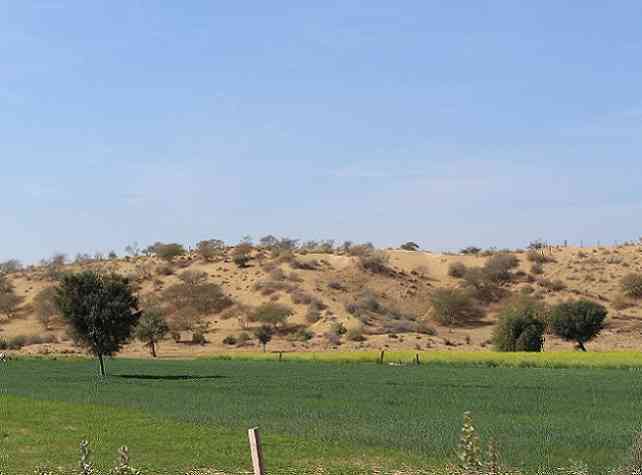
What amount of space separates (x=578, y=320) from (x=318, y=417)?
58.0 metres

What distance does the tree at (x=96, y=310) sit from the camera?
2566 inches

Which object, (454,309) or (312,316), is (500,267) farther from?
(312,316)

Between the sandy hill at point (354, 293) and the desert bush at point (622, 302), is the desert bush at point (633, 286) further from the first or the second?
the sandy hill at point (354, 293)

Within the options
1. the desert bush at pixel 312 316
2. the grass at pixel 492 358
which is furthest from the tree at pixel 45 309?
the grass at pixel 492 358

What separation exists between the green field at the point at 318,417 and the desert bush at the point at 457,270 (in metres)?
74.6

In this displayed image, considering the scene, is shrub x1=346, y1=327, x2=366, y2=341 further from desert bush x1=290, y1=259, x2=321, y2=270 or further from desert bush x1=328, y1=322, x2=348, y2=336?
desert bush x1=290, y1=259, x2=321, y2=270

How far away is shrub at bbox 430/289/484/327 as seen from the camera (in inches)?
4564

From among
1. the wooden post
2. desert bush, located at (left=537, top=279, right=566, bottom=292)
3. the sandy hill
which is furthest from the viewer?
desert bush, located at (left=537, top=279, right=566, bottom=292)

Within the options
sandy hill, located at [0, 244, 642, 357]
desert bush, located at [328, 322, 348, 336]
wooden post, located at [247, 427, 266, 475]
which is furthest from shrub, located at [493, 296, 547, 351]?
wooden post, located at [247, 427, 266, 475]

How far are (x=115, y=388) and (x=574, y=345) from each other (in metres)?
56.2

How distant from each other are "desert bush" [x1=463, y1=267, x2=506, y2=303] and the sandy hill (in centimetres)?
223

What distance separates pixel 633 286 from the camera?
115375mm

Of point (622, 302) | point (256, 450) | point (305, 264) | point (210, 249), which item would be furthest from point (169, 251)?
point (256, 450)

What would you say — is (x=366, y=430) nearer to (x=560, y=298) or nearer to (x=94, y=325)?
(x=94, y=325)
